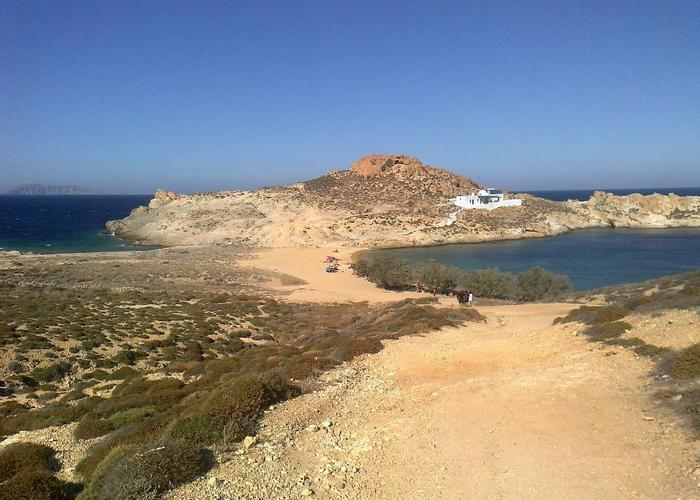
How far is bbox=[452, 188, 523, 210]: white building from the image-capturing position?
10338 centimetres

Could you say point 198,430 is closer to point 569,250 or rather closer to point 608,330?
point 608,330

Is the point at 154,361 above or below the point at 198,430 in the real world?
below

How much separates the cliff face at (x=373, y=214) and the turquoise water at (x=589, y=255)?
8089 mm

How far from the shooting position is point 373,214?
309 ft

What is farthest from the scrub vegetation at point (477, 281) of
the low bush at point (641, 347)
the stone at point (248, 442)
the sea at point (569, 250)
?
the stone at point (248, 442)

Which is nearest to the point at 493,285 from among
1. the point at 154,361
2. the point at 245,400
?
the point at 154,361

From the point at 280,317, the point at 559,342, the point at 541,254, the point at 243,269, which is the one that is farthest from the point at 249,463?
the point at 541,254

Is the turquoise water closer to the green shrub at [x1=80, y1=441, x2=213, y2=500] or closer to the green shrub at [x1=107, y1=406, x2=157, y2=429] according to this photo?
the green shrub at [x1=107, y1=406, x2=157, y2=429]

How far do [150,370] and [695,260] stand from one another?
7077 centimetres

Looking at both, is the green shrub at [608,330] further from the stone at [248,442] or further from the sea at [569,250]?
the sea at [569,250]

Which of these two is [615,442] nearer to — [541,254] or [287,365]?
[287,365]

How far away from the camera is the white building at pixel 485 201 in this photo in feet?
339

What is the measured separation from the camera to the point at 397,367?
13.9 m

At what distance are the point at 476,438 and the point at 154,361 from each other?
15074mm
